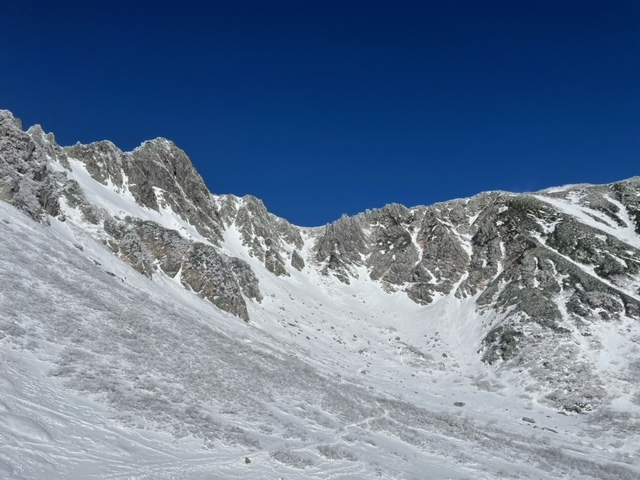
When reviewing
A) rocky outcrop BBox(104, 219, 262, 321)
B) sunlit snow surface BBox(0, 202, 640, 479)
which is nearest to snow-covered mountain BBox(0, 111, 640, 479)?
sunlit snow surface BBox(0, 202, 640, 479)

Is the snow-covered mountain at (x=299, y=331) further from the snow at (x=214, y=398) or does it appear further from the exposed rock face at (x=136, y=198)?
the exposed rock face at (x=136, y=198)

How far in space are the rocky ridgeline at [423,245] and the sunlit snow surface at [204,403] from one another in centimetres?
515

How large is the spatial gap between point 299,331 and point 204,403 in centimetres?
3823

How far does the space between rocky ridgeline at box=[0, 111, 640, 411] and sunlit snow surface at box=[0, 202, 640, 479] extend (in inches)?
203

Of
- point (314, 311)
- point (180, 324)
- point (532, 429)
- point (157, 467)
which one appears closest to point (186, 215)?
point (314, 311)

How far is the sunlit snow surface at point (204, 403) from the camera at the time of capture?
14.2 meters

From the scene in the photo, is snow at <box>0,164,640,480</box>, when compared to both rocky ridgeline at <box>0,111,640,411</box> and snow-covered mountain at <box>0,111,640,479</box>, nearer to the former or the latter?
snow-covered mountain at <box>0,111,640,479</box>

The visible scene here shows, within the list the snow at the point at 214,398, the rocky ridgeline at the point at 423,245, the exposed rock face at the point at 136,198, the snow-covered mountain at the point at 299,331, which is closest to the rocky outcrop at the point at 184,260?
the exposed rock face at the point at 136,198

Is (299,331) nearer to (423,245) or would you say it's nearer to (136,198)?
(136,198)

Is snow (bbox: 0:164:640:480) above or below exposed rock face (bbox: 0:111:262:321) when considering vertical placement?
below

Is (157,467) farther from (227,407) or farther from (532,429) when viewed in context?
(532,429)

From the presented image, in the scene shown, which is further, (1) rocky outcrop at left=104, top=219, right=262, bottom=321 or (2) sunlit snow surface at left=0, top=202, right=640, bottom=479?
(1) rocky outcrop at left=104, top=219, right=262, bottom=321

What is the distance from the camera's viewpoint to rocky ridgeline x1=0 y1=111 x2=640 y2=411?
166ft

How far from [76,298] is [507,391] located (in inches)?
1738
